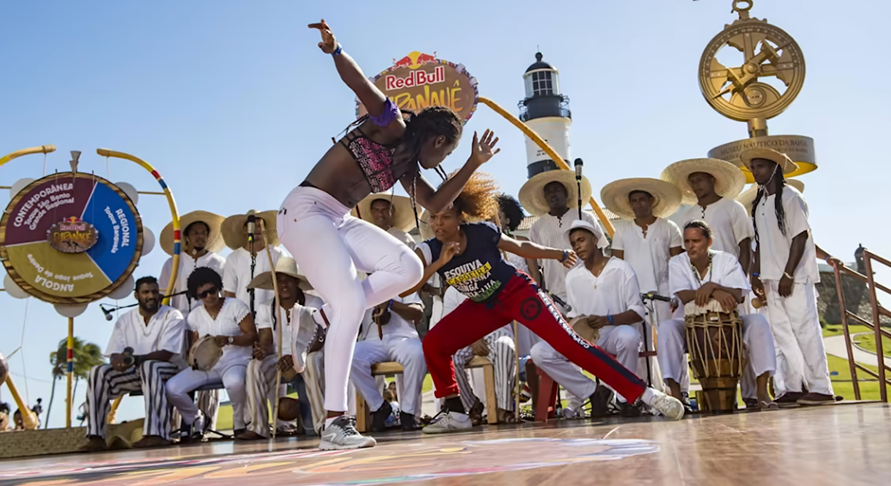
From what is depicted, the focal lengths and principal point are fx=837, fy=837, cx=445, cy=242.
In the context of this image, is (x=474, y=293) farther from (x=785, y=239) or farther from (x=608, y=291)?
(x=785, y=239)

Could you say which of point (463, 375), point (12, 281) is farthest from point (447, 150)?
point (12, 281)

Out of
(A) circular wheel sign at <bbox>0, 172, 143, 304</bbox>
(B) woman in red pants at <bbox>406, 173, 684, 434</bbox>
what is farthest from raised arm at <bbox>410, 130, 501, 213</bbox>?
(A) circular wheel sign at <bbox>0, 172, 143, 304</bbox>

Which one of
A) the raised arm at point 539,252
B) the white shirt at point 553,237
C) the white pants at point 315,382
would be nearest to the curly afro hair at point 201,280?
the white pants at point 315,382

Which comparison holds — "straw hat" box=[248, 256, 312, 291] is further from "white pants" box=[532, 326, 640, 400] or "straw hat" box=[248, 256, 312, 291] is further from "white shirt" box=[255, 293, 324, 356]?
"white pants" box=[532, 326, 640, 400]

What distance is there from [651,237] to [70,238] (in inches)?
220

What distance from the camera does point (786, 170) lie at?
680 centimetres

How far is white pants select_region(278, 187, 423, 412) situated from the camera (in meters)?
3.47

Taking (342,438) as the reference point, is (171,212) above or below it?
above

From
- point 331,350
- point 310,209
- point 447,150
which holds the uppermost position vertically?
point 447,150

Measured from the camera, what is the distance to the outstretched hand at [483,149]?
3.86 meters

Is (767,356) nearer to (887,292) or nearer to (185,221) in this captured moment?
(887,292)

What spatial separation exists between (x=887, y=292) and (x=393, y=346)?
12.8 feet

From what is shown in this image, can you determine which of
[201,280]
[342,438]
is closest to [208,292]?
[201,280]

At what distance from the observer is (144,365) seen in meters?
6.96
